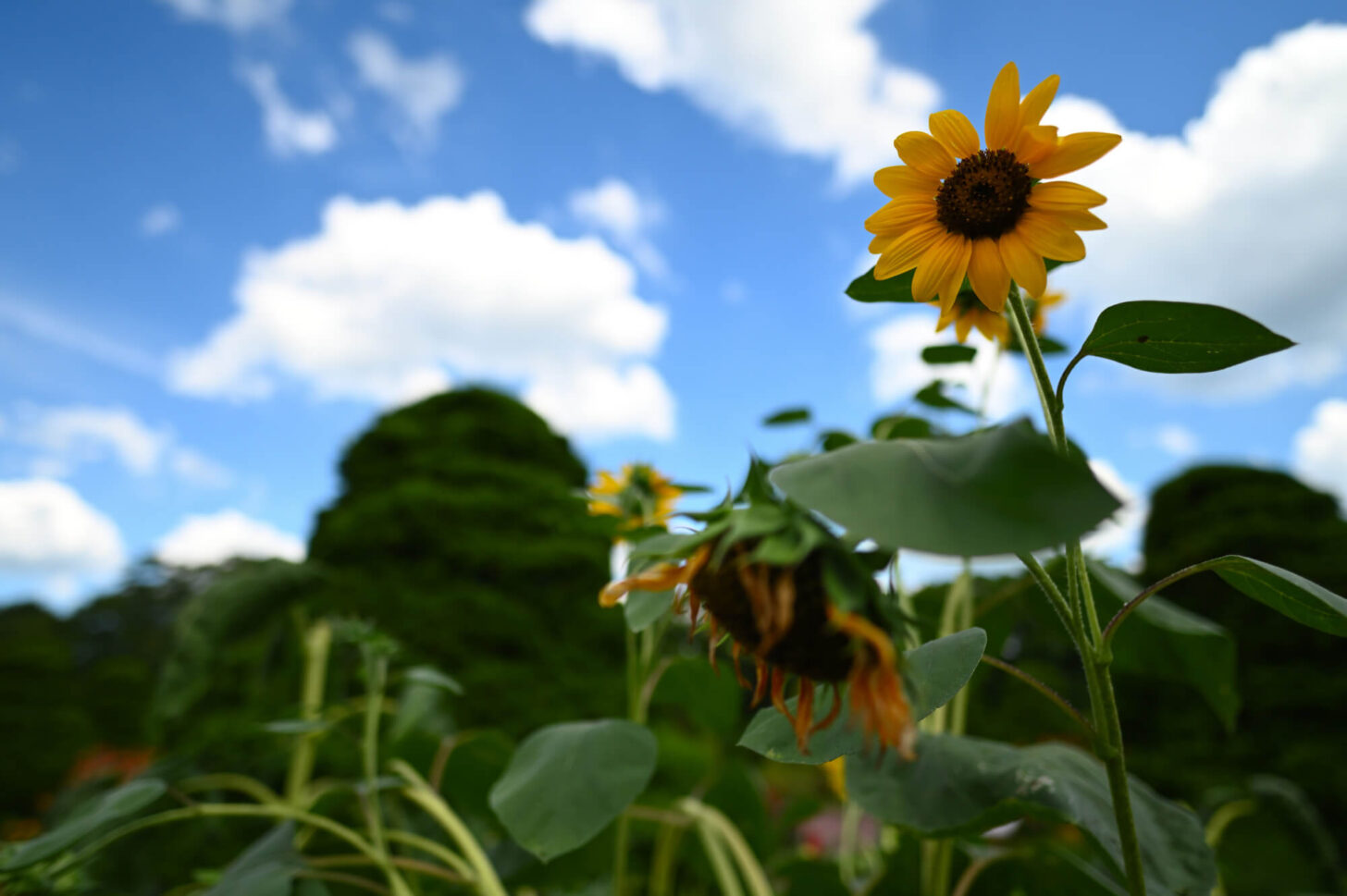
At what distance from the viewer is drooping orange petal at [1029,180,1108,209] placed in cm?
38

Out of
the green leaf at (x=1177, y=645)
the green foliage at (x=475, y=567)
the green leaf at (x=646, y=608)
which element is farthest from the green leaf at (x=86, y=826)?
the green foliage at (x=475, y=567)

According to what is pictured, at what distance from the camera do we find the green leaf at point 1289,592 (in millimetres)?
359

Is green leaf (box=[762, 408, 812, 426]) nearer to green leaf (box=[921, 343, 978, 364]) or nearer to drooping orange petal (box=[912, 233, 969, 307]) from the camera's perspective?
green leaf (box=[921, 343, 978, 364])

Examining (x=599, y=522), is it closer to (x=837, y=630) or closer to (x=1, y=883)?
(x=837, y=630)

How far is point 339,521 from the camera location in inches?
112

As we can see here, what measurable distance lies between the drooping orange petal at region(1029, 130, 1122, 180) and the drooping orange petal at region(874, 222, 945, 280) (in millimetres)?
56

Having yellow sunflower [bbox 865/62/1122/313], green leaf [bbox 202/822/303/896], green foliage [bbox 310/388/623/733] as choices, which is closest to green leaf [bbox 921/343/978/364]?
yellow sunflower [bbox 865/62/1122/313]

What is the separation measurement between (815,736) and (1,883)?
758mm

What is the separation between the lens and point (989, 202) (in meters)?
0.40

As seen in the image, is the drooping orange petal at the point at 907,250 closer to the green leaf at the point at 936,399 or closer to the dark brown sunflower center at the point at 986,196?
the dark brown sunflower center at the point at 986,196

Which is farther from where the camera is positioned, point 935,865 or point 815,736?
point 935,865

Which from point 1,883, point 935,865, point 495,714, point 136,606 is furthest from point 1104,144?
point 136,606

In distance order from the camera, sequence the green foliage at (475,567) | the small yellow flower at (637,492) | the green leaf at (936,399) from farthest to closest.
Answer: the green foliage at (475,567) → the small yellow flower at (637,492) → the green leaf at (936,399)

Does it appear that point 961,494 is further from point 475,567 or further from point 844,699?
point 475,567
